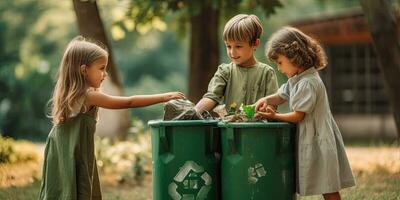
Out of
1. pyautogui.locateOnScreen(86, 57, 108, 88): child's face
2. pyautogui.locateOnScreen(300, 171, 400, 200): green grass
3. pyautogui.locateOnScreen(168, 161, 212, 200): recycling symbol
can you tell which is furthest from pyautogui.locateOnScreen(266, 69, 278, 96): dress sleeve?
pyautogui.locateOnScreen(300, 171, 400, 200): green grass

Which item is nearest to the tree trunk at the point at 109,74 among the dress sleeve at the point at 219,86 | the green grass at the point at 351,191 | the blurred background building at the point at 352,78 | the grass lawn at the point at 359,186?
the grass lawn at the point at 359,186

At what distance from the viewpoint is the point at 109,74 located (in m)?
10.1

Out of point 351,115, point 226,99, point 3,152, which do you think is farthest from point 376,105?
point 226,99

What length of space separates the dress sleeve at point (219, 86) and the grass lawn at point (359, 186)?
168cm

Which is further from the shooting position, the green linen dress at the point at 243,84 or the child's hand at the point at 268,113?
the green linen dress at the point at 243,84

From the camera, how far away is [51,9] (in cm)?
2259

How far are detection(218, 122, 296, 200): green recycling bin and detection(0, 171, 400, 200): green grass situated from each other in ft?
6.04

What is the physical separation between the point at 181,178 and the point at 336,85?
40.5 feet

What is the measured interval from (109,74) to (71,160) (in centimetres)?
519

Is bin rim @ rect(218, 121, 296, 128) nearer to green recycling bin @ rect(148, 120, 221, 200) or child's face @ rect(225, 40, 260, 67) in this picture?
green recycling bin @ rect(148, 120, 221, 200)

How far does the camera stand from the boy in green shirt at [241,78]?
529 centimetres

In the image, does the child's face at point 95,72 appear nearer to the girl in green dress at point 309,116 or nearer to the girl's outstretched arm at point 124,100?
the girl's outstretched arm at point 124,100

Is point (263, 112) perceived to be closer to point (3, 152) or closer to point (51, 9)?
point (3, 152)

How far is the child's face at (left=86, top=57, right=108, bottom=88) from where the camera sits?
202 inches
